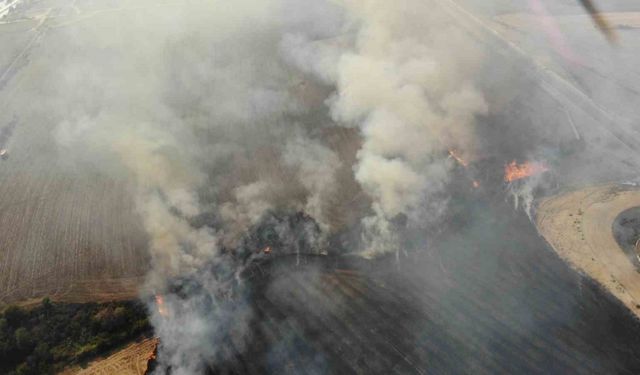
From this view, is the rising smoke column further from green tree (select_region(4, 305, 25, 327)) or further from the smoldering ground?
green tree (select_region(4, 305, 25, 327))

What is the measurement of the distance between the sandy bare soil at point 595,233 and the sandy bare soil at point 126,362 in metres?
30.6

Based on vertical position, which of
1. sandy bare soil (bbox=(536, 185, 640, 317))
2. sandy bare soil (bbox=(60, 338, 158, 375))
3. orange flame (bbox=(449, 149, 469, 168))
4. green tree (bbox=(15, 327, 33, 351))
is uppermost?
green tree (bbox=(15, 327, 33, 351))

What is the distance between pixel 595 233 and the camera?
3800 centimetres

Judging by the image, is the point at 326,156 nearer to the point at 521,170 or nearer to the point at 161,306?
the point at 521,170

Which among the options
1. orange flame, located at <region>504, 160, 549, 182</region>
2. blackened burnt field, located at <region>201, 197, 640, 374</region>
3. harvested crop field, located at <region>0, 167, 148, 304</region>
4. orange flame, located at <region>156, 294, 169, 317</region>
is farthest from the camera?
orange flame, located at <region>504, 160, 549, 182</region>

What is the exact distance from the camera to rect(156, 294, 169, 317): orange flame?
107 feet

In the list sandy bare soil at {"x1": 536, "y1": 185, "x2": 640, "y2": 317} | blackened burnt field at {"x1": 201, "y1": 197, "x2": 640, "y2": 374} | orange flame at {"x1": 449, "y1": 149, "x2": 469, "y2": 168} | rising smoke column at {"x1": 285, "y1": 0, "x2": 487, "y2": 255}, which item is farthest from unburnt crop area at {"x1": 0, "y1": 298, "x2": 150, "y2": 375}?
sandy bare soil at {"x1": 536, "y1": 185, "x2": 640, "y2": 317}

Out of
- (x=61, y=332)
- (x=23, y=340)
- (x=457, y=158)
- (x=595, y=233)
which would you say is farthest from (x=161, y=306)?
(x=595, y=233)

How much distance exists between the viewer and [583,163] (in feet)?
148

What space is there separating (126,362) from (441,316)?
20.9 metres

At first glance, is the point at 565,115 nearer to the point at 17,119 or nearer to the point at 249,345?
the point at 249,345

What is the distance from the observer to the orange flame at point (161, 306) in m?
32.8

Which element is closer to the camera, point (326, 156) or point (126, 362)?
point (126, 362)

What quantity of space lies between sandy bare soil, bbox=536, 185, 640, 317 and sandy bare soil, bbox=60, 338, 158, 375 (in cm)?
3062
